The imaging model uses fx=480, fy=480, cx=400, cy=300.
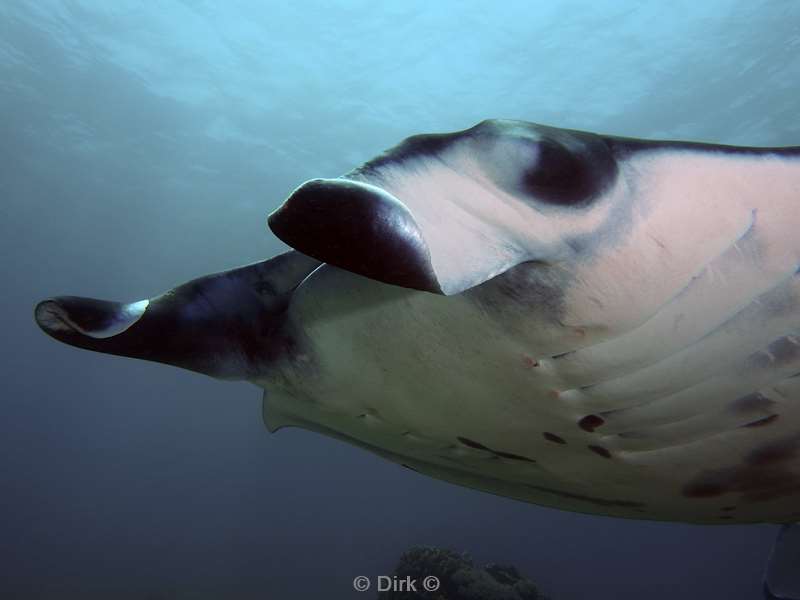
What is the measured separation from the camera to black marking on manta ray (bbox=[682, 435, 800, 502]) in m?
1.46

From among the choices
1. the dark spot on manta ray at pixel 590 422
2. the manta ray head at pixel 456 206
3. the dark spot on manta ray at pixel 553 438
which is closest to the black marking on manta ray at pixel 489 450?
the dark spot on manta ray at pixel 553 438

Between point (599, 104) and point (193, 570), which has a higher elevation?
point (599, 104)

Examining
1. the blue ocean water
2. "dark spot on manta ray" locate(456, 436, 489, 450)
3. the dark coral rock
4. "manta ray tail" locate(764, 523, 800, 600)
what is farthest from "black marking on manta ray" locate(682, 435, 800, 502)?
the blue ocean water

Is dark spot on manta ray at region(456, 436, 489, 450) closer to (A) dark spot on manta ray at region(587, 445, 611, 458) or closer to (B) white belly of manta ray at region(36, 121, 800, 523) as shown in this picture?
(B) white belly of manta ray at region(36, 121, 800, 523)

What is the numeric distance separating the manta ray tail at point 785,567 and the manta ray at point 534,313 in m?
2.25

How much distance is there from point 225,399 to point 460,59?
31539mm

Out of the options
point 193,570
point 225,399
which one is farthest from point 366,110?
point 225,399

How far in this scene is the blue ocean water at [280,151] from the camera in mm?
12961

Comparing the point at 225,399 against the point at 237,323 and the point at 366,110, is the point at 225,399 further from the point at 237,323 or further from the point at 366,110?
the point at 237,323

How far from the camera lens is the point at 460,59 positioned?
1386 centimetres

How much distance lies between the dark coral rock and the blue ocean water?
12.5 metres

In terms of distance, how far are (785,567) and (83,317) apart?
461 cm

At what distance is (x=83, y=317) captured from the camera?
95 cm

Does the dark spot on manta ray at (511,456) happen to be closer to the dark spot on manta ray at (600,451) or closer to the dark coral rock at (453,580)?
the dark spot on manta ray at (600,451)
